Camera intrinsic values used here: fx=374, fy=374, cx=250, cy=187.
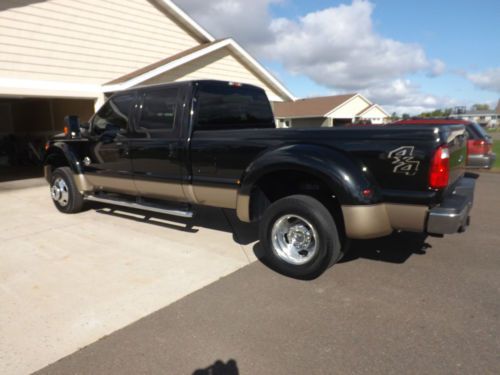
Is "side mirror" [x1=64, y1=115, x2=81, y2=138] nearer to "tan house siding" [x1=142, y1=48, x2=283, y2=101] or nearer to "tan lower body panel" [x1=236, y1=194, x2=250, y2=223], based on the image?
"tan lower body panel" [x1=236, y1=194, x2=250, y2=223]

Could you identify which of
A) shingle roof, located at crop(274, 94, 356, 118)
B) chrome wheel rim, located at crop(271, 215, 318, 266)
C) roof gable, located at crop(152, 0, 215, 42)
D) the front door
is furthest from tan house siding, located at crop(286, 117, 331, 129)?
chrome wheel rim, located at crop(271, 215, 318, 266)

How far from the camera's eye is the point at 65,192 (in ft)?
21.7

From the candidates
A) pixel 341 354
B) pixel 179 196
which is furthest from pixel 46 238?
pixel 341 354

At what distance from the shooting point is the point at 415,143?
3172 mm

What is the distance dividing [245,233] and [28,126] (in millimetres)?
14942

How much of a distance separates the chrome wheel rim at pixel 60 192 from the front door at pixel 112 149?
27.0 inches

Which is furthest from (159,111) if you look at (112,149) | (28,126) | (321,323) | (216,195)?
(28,126)

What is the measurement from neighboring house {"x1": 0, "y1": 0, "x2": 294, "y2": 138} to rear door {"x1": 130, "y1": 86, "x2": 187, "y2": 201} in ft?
17.5

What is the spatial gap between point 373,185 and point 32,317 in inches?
126

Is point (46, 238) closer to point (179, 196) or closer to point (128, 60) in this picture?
point (179, 196)

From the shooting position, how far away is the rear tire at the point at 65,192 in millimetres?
6453

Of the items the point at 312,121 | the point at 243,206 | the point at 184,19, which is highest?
the point at 184,19

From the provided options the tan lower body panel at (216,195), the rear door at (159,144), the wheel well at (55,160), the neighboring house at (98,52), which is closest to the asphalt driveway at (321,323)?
the tan lower body panel at (216,195)

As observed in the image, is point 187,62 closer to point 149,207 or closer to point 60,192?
point 60,192
